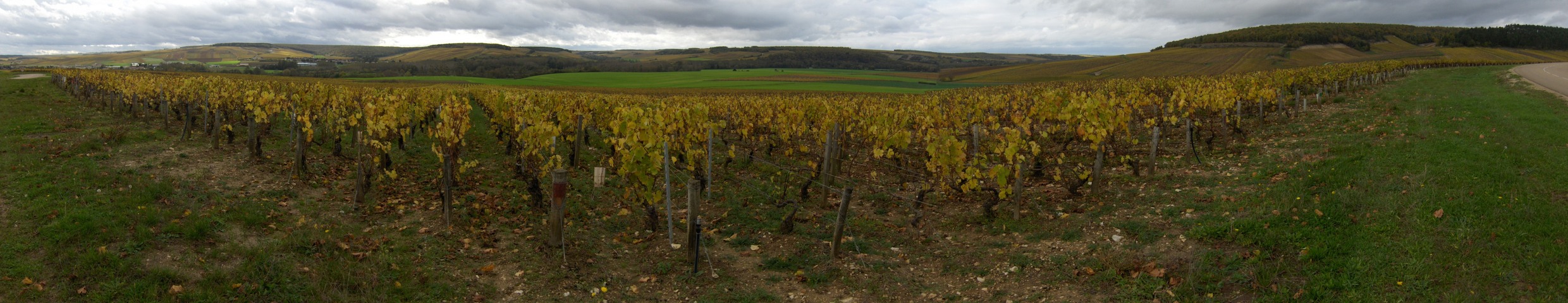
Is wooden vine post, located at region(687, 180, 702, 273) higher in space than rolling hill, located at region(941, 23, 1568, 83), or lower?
lower

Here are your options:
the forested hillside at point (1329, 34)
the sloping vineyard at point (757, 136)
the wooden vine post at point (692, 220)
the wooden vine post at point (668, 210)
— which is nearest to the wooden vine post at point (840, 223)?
the sloping vineyard at point (757, 136)

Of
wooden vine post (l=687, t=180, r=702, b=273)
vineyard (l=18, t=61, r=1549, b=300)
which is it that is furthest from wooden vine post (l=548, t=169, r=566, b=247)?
wooden vine post (l=687, t=180, r=702, b=273)

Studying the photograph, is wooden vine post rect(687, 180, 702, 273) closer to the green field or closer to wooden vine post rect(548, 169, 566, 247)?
wooden vine post rect(548, 169, 566, 247)

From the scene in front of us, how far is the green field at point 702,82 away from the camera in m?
74.1

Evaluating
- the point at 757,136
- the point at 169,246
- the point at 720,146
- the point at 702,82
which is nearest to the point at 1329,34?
the point at 702,82

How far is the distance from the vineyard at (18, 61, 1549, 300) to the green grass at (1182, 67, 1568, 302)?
244cm

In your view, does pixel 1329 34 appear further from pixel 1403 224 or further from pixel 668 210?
pixel 668 210

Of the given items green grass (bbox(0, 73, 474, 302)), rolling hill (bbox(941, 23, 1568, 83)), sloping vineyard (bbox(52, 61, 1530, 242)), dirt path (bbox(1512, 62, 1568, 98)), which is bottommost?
green grass (bbox(0, 73, 474, 302))

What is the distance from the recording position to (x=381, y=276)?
719cm

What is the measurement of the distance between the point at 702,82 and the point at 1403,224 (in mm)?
81038

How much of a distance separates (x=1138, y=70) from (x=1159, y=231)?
84167 mm

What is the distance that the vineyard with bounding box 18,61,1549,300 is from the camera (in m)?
9.85

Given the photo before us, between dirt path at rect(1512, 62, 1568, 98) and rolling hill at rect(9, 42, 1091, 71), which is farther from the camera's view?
rolling hill at rect(9, 42, 1091, 71)

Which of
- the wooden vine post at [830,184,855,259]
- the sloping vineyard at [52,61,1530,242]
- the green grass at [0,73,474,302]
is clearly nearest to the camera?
the green grass at [0,73,474,302]
